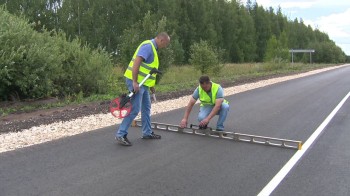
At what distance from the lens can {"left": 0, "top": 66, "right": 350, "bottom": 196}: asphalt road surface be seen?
5117 millimetres

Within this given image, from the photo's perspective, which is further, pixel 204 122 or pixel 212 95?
pixel 212 95

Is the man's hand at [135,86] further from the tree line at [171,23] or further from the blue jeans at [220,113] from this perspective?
the tree line at [171,23]

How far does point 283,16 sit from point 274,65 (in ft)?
159

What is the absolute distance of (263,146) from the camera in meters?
7.45

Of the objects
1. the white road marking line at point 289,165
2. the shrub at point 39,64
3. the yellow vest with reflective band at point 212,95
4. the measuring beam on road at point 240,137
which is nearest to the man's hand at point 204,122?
the measuring beam on road at point 240,137

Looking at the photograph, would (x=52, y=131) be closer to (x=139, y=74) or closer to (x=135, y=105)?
(x=135, y=105)

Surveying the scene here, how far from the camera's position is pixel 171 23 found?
4100cm

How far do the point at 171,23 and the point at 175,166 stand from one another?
35862 mm

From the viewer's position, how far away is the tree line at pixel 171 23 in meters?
27.9

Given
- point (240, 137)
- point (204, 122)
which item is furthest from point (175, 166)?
point (240, 137)

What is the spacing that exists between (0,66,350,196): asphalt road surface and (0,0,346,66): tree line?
356 inches

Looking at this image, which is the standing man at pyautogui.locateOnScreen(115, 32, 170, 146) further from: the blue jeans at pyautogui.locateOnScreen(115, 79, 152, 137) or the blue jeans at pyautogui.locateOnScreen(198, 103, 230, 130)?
the blue jeans at pyautogui.locateOnScreen(198, 103, 230, 130)

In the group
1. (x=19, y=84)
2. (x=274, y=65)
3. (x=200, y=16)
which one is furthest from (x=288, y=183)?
(x=200, y=16)

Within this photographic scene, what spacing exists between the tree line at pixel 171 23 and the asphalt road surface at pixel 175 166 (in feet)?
29.7
